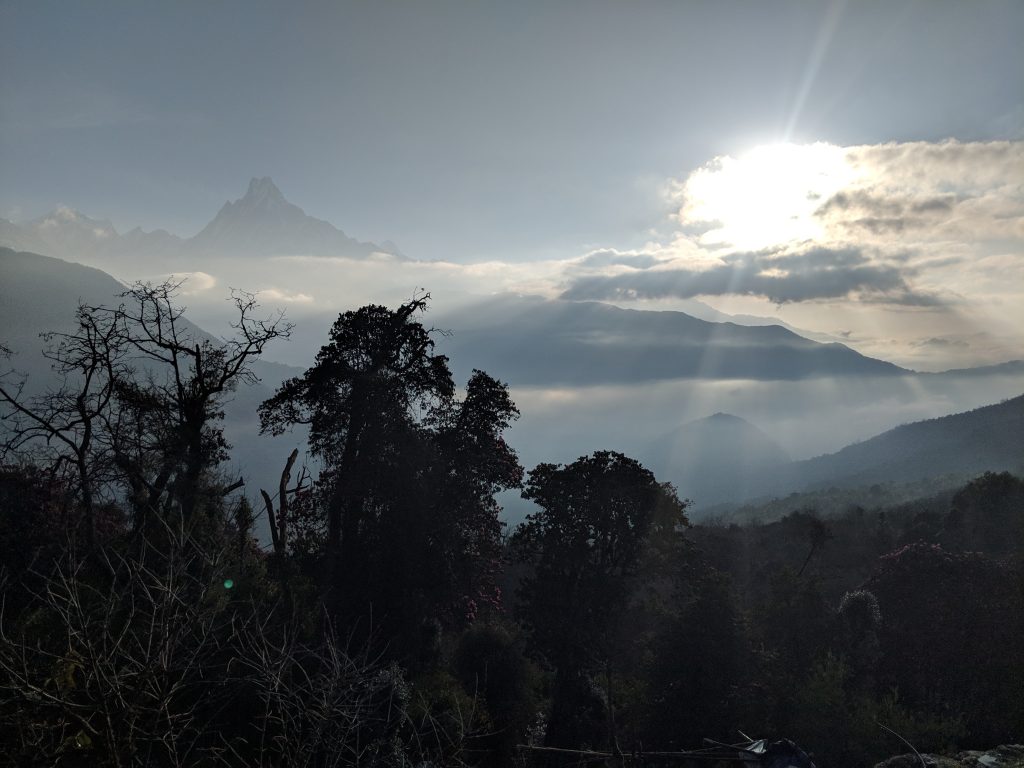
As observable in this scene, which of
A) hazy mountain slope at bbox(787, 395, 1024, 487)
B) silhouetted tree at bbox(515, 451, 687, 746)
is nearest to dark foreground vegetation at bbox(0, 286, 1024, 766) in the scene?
silhouetted tree at bbox(515, 451, 687, 746)

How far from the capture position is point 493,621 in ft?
93.2

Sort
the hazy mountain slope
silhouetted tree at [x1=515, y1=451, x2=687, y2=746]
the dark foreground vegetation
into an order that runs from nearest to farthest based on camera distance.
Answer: the dark foreground vegetation → silhouetted tree at [x1=515, y1=451, x2=687, y2=746] → the hazy mountain slope

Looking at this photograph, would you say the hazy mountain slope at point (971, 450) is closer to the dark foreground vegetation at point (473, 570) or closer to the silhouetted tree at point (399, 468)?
the dark foreground vegetation at point (473, 570)

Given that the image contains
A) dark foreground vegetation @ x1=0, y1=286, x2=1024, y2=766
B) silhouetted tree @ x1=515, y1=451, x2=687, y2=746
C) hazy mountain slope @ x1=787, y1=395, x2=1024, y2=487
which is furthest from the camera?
hazy mountain slope @ x1=787, y1=395, x2=1024, y2=487

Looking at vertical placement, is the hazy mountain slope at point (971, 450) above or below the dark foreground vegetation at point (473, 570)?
above

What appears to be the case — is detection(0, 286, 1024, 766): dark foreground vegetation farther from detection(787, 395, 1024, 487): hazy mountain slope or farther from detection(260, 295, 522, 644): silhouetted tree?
detection(787, 395, 1024, 487): hazy mountain slope

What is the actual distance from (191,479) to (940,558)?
2910cm

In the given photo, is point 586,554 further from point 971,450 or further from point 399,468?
point 971,450

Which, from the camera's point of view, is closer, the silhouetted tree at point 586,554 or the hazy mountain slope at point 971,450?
the silhouetted tree at point 586,554

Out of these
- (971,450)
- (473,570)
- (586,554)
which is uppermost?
(971,450)

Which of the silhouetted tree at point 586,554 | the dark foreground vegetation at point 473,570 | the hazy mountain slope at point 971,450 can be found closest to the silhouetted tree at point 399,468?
the dark foreground vegetation at point 473,570

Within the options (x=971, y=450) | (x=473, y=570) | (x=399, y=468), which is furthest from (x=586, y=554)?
(x=971, y=450)

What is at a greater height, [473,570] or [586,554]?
[586,554]

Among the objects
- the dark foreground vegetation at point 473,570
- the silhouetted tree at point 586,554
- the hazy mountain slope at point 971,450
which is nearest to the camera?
the dark foreground vegetation at point 473,570
